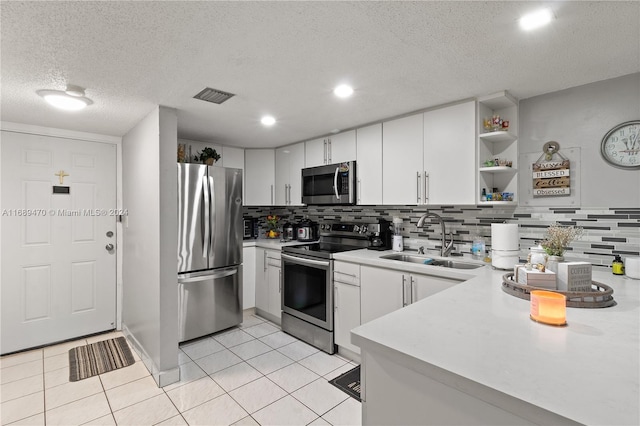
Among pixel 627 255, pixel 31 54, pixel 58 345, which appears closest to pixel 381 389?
pixel 627 255

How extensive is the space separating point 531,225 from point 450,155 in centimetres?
80

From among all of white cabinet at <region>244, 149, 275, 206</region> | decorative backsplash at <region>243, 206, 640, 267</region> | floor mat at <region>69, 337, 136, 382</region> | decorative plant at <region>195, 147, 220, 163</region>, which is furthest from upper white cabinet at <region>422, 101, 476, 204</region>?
floor mat at <region>69, 337, 136, 382</region>

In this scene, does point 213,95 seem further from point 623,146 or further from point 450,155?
point 623,146

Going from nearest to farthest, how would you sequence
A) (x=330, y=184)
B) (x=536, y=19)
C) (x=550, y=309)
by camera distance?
(x=550, y=309) < (x=536, y=19) < (x=330, y=184)

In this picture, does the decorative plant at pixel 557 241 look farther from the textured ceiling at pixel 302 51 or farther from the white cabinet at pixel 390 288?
the textured ceiling at pixel 302 51

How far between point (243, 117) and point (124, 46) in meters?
1.28

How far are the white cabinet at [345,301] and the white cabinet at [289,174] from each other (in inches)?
50.4

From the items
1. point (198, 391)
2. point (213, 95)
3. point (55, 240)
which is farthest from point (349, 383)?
point (55, 240)

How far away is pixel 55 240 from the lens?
127 inches

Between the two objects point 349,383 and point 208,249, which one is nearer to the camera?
point 349,383

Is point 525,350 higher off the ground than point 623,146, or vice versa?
point 623,146

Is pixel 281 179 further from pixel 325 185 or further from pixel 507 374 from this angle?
pixel 507 374

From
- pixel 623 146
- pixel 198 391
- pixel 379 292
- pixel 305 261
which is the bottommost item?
pixel 198 391

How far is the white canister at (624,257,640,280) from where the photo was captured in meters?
1.79
